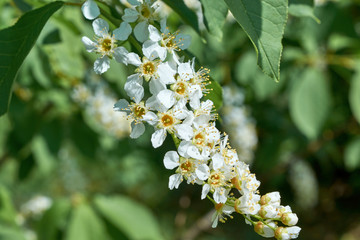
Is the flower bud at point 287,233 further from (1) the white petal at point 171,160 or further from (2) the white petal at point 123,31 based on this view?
(2) the white petal at point 123,31

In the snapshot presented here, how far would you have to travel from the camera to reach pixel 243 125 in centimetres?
285

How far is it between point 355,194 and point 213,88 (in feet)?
12.5

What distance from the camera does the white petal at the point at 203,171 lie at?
868 mm

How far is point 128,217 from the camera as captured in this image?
2.36 metres

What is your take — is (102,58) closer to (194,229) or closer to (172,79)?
(172,79)

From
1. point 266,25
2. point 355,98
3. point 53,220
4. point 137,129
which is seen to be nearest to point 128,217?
point 53,220

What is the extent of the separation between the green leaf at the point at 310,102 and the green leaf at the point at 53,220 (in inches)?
49.9

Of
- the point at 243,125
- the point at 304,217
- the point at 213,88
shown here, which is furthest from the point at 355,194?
the point at 213,88

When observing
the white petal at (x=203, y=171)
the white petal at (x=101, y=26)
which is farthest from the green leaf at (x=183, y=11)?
the white petal at (x=203, y=171)

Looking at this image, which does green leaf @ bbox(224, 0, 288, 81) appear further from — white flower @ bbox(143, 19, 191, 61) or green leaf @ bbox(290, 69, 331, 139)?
green leaf @ bbox(290, 69, 331, 139)

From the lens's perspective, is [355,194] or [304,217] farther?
[304,217]

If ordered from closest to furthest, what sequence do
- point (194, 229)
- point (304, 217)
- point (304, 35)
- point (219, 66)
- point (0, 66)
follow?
point (0, 66) → point (194, 229) → point (304, 35) → point (219, 66) → point (304, 217)

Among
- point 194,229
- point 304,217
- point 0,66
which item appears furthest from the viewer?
point 304,217

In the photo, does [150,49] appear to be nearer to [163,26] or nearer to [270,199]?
[163,26]
